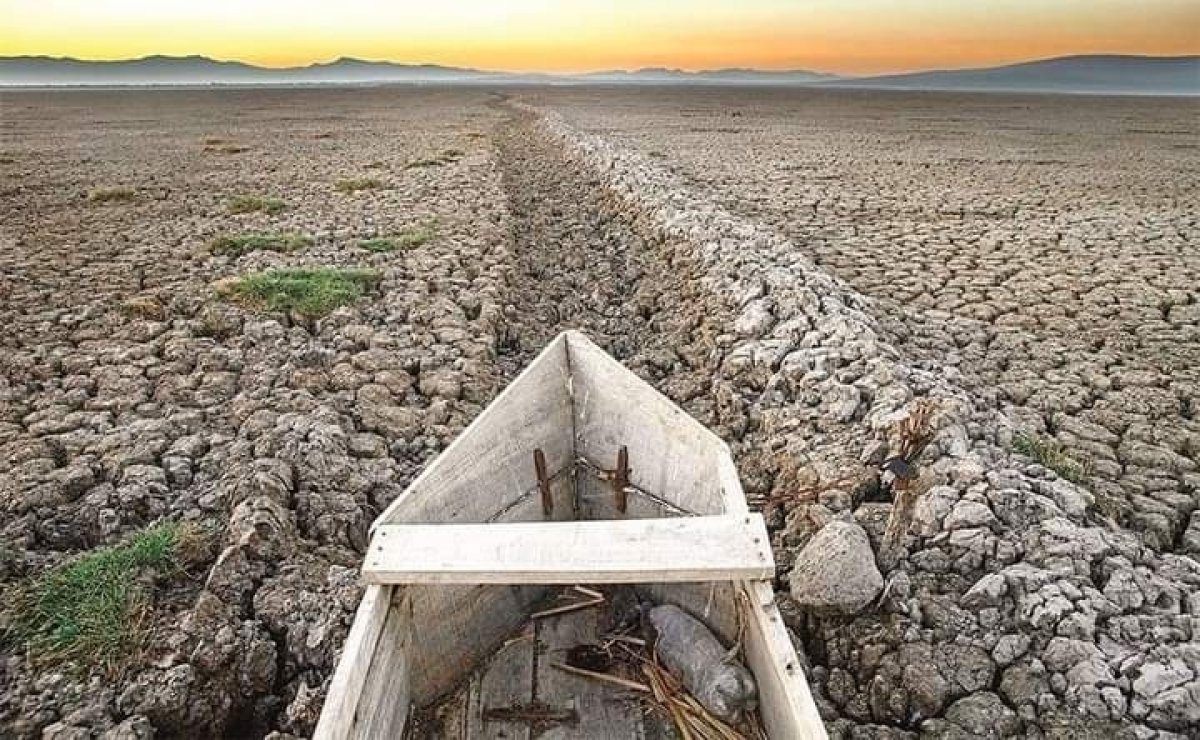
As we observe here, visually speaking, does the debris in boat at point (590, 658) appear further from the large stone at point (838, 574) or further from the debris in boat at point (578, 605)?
the large stone at point (838, 574)

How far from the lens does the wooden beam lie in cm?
243

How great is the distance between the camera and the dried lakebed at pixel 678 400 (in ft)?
8.68

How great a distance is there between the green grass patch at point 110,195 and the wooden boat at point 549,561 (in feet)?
33.0

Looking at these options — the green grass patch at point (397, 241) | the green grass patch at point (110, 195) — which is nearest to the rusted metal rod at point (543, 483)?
the green grass patch at point (397, 241)

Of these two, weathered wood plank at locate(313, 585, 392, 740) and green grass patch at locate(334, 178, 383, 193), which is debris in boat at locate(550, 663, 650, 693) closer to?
weathered wood plank at locate(313, 585, 392, 740)

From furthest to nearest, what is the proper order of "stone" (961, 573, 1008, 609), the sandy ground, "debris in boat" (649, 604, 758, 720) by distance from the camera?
the sandy ground < "stone" (961, 573, 1008, 609) < "debris in boat" (649, 604, 758, 720)

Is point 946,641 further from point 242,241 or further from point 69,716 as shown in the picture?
point 242,241

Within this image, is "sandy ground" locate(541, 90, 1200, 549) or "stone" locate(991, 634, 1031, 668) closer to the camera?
"stone" locate(991, 634, 1031, 668)

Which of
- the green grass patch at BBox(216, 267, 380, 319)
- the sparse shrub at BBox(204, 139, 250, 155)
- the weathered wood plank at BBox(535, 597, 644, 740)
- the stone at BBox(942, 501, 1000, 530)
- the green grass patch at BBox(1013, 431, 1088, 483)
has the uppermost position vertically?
the sparse shrub at BBox(204, 139, 250, 155)

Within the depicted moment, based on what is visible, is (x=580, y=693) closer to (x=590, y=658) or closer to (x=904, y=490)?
(x=590, y=658)

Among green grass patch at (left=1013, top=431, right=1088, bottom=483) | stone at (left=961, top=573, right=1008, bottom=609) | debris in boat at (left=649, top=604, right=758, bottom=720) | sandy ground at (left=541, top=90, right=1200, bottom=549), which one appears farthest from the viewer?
sandy ground at (left=541, top=90, right=1200, bottom=549)

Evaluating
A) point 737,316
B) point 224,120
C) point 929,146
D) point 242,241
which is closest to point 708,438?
point 737,316

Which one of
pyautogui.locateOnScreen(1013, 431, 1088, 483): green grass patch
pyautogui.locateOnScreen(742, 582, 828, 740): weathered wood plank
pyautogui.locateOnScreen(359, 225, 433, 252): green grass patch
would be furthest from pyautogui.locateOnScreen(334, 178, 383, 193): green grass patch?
pyautogui.locateOnScreen(742, 582, 828, 740): weathered wood plank

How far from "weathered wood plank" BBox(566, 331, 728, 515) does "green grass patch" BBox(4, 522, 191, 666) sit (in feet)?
5.73
